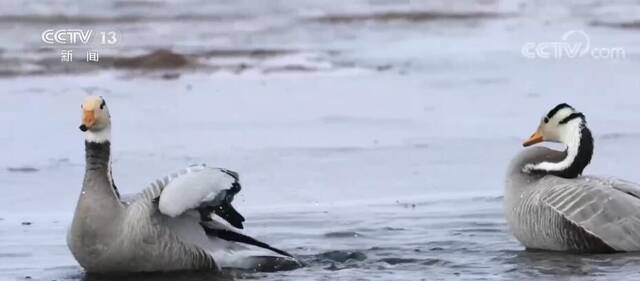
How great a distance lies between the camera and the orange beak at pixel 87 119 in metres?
8.39

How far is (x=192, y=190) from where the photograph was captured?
7.98 meters

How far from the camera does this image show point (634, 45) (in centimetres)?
2116

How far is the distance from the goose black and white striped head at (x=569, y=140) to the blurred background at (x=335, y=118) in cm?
52

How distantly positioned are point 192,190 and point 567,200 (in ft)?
7.52

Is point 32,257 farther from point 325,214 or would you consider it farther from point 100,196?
point 325,214

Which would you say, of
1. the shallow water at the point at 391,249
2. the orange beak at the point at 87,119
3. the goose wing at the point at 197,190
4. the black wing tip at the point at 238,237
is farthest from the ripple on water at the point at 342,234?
the orange beak at the point at 87,119

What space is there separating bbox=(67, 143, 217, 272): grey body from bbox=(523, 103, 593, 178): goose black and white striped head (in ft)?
7.23

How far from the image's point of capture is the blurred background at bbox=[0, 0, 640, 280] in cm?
923

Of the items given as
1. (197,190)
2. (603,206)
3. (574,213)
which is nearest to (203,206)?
(197,190)

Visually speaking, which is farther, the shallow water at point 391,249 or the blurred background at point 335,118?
the blurred background at point 335,118

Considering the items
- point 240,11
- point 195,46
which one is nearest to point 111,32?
point 195,46

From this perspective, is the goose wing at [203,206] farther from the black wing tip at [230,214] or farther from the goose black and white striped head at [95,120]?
the goose black and white striped head at [95,120]

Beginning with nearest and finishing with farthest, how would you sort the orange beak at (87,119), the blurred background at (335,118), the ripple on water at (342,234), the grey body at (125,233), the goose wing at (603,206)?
the grey body at (125,233) < the orange beak at (87,119) < the goose wing at (603,206) < the blurred background at (335,118) < the ripple on water at (342,234)

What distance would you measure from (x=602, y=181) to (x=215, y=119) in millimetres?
6546
